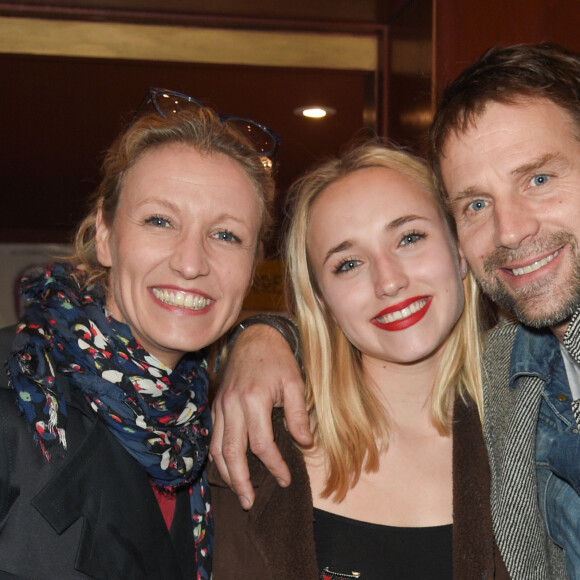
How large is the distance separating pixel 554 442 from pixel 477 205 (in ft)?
2.06

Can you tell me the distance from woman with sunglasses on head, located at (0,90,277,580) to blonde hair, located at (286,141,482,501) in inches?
9.5

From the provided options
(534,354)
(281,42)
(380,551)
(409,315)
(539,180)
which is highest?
(281,42)

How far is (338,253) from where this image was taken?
2.03 meters

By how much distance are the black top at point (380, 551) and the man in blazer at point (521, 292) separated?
158mm

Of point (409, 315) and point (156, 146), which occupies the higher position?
point (156, 146)

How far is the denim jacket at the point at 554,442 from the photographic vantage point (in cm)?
171

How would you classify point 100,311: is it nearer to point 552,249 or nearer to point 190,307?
point 190,307

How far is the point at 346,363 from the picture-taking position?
2137 millimetres

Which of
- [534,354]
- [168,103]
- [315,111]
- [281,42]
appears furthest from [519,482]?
[315,111]

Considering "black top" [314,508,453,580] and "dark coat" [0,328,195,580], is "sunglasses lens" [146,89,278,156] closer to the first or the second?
"dark coat" [0,328,195,580]

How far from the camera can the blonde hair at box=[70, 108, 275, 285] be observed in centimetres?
187

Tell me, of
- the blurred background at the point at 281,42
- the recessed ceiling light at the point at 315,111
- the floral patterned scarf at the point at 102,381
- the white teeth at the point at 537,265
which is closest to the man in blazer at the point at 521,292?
the white teeth at the point at 537,265

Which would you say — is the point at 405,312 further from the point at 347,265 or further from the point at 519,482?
the point at 519,482

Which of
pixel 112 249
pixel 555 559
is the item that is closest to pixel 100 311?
pixel 112 249
